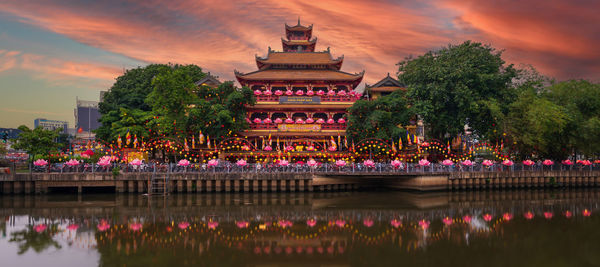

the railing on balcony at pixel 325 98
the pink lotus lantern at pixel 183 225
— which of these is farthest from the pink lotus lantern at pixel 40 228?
the railing on balcony at pixel 325 98

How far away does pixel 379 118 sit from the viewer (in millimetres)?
45562

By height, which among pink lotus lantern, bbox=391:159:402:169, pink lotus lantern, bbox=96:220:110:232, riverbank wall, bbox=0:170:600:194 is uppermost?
pink lotus lantern, bbox=391:159:402:169

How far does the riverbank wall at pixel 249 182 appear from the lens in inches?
1497

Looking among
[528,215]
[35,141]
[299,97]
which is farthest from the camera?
[299,97]

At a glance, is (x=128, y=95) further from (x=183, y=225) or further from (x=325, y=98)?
(x=183, y=225)

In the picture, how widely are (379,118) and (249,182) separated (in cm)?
1561

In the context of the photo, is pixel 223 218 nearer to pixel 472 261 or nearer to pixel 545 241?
pixel 472 261

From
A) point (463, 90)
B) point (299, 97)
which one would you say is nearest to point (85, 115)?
point (299, 97)

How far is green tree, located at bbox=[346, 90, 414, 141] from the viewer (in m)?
46.0

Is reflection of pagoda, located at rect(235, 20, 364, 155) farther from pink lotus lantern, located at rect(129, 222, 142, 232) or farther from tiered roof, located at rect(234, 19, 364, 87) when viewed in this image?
pink lotus lantern, located at rect(129, 222, 142, 232)

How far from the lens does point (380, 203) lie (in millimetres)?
34750

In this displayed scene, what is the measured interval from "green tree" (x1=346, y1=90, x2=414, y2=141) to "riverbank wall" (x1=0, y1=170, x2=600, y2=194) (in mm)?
5983

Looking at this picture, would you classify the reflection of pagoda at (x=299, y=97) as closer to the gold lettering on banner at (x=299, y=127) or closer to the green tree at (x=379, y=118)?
the gold lettering on banner at (x=299, y=127)

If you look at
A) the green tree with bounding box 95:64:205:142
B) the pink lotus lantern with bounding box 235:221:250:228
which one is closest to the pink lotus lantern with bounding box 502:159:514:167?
the pink lotus lantern with bounding box 235:221:250:228
